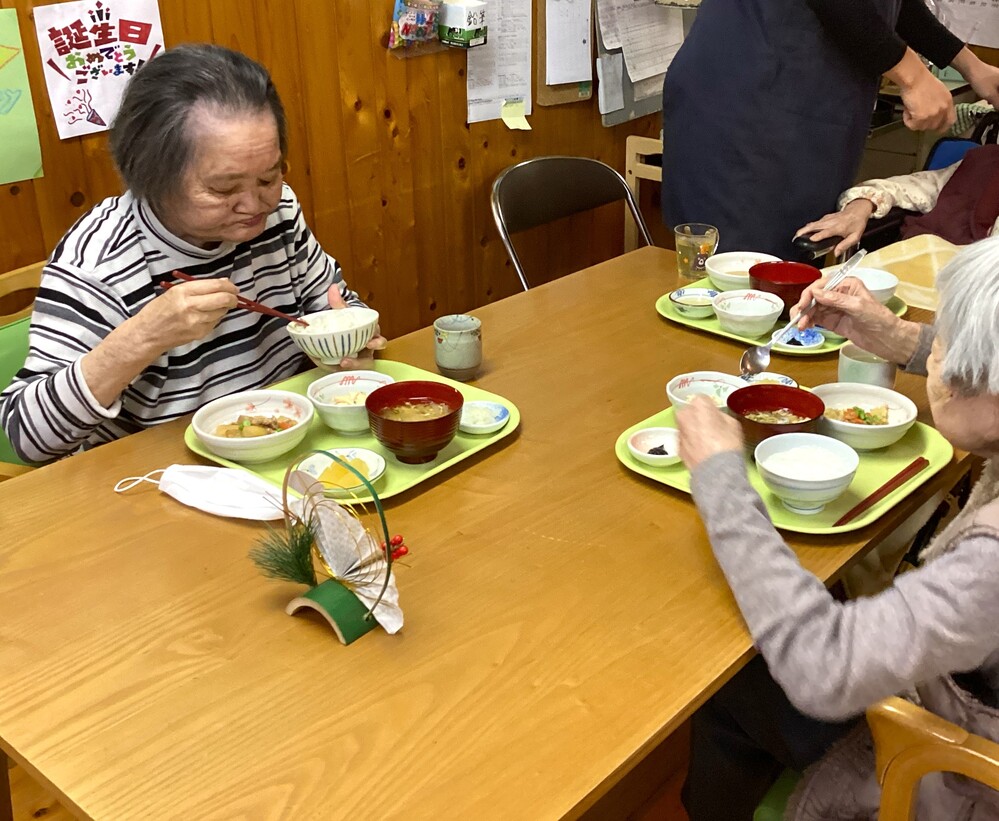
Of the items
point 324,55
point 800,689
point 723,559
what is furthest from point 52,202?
point 800,689

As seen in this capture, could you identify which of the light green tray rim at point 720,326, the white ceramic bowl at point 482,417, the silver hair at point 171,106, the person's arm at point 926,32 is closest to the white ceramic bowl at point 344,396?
the white ceramic bowl at point 482,417

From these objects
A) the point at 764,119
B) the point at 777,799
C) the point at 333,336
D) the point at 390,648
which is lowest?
the point at 777,799

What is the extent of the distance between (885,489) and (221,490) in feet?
2.78

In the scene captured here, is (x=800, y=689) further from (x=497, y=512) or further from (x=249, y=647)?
(x=249, y=647)

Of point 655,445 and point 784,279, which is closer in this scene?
point 655,445

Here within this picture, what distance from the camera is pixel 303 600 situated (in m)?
1.05

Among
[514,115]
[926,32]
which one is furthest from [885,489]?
[514,115]

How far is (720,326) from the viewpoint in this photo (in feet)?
5.84

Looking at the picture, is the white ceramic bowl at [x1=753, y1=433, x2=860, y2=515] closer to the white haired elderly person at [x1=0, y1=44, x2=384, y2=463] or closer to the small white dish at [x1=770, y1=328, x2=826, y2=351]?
the small white dish at [x1=770, y1=328, x2=826, y2=351]

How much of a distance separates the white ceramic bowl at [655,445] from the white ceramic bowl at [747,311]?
1.31ft

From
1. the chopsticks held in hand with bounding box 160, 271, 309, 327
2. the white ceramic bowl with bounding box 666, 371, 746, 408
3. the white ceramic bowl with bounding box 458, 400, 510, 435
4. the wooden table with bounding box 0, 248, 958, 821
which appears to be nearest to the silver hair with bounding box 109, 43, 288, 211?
the chopsticks held in hand with bounding box 160, 271, 309, 327

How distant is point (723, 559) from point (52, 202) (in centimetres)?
172

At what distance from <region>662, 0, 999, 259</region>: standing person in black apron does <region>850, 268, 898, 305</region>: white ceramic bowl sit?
49 cm

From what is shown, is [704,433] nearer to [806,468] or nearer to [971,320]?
[806,468]
